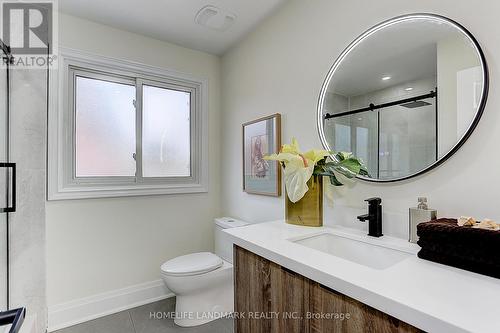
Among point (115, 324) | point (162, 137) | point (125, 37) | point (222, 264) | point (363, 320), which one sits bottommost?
point (115, 324)

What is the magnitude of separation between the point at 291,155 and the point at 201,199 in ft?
4.77

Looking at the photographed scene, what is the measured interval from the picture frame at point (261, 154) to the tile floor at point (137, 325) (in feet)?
3.37

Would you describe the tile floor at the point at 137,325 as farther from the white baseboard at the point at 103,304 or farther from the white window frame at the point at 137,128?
the white window frame at the point at 137,128

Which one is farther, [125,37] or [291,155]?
[125,37]

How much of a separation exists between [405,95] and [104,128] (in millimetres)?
2218

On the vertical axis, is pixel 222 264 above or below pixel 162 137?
below

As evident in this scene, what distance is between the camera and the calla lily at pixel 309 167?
1266 millimetres

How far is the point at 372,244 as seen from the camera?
3.53 ft

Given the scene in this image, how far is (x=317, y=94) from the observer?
153cm

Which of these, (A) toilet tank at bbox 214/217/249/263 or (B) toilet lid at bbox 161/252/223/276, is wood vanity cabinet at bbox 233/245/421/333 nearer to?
(B) toilet lid at bbox 161/252/223/276

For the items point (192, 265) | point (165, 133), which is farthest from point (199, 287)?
point (165, 133)

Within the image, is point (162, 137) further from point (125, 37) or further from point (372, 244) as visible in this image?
point (372, 244)

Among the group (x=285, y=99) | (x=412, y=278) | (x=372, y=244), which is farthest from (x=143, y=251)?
(x=412, y=278)

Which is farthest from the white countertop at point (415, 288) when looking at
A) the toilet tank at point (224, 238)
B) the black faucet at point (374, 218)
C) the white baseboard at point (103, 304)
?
the white baseboard at point (103, 304)
